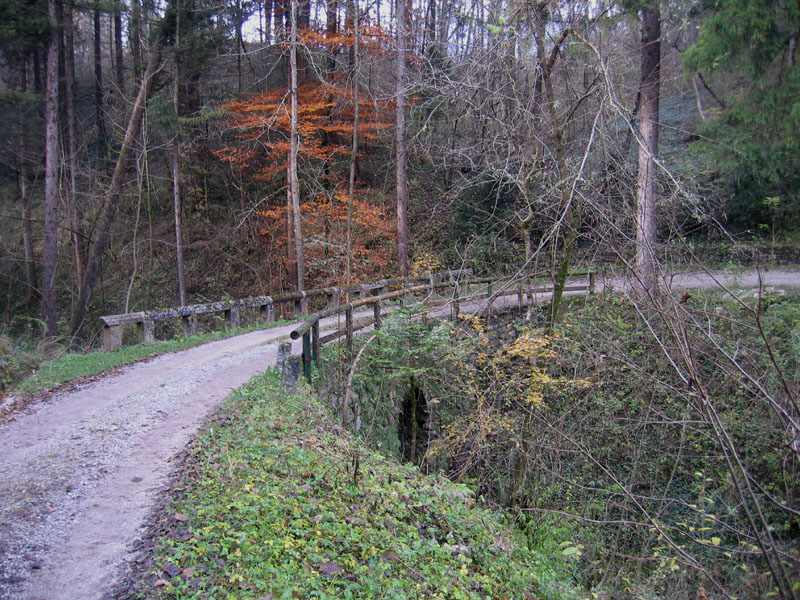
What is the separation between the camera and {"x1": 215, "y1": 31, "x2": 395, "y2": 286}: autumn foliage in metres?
19.0

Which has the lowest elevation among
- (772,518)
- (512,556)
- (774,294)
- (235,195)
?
(772,518)

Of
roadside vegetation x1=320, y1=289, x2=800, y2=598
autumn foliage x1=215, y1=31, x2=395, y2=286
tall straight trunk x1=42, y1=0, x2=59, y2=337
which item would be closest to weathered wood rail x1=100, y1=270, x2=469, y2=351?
roadside vegetation x1=320, y1=289, x2=800, y2=598

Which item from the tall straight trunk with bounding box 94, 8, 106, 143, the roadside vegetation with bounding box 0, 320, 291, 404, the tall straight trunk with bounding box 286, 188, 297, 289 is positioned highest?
the tall straight trunk with bounding box 94, 8, 106, 143

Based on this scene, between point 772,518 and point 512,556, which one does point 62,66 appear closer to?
point 512,556

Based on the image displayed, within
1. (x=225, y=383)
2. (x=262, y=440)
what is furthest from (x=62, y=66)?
(x=262, y=440)

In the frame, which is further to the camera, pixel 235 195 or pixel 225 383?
pixel 235 195

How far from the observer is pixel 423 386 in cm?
1018

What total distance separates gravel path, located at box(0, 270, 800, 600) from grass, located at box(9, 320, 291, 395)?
556 mm

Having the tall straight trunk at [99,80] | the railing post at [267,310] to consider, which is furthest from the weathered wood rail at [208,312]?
the tall straight trunk at [99,80]

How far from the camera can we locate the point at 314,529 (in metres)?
4.37

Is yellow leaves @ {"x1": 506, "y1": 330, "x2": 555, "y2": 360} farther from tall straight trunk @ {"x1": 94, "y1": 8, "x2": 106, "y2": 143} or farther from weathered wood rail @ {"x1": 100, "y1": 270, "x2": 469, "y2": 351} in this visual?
tall straight trunk @ {"x1": 94, "y1": 8, "x2": 106, "y2": 143}

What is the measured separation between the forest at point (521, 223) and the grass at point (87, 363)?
720 millimetres

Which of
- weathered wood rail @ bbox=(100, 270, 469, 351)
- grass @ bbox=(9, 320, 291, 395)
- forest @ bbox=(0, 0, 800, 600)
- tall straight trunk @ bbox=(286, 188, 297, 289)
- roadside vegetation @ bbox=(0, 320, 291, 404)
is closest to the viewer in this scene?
forest @ bbox=(0, 0, 800, 600)

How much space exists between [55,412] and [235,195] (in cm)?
1999
